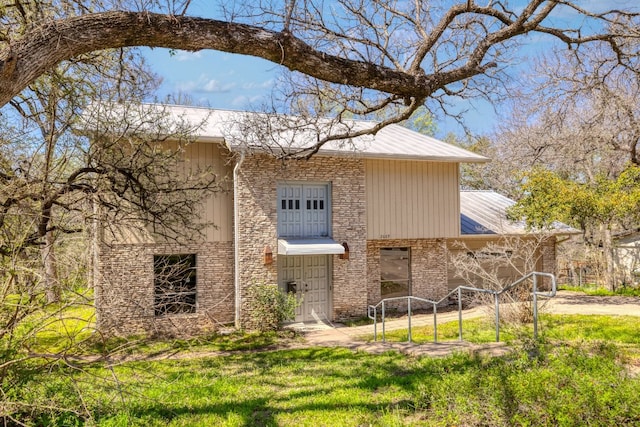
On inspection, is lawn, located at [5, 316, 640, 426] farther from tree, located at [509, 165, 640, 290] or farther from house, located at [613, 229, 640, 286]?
house, located at [613, 229, 640, 286]

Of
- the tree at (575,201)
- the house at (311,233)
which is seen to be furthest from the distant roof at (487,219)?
the house at (311,233)

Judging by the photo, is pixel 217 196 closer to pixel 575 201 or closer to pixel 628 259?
pixel 575 201

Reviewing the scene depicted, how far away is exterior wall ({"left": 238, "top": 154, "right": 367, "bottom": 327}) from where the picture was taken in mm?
12781

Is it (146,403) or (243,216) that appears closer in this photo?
(146,403)

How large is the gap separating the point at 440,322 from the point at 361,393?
7.63m

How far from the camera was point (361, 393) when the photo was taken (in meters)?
6.23

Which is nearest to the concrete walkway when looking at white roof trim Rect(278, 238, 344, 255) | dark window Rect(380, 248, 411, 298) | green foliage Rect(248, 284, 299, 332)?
green foliage Rect(248, 284, 299, 332)

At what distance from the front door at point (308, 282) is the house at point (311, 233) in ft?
0.10

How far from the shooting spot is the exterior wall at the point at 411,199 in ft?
48.1

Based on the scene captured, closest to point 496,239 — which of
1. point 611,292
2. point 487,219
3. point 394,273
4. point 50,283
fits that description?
point 487,219

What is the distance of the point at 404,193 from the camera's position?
14992mm

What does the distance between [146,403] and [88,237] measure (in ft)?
8.75

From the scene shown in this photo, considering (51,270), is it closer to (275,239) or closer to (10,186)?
(10,186)

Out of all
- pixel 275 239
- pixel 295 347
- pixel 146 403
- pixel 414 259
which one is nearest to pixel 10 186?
pixel 146 403
